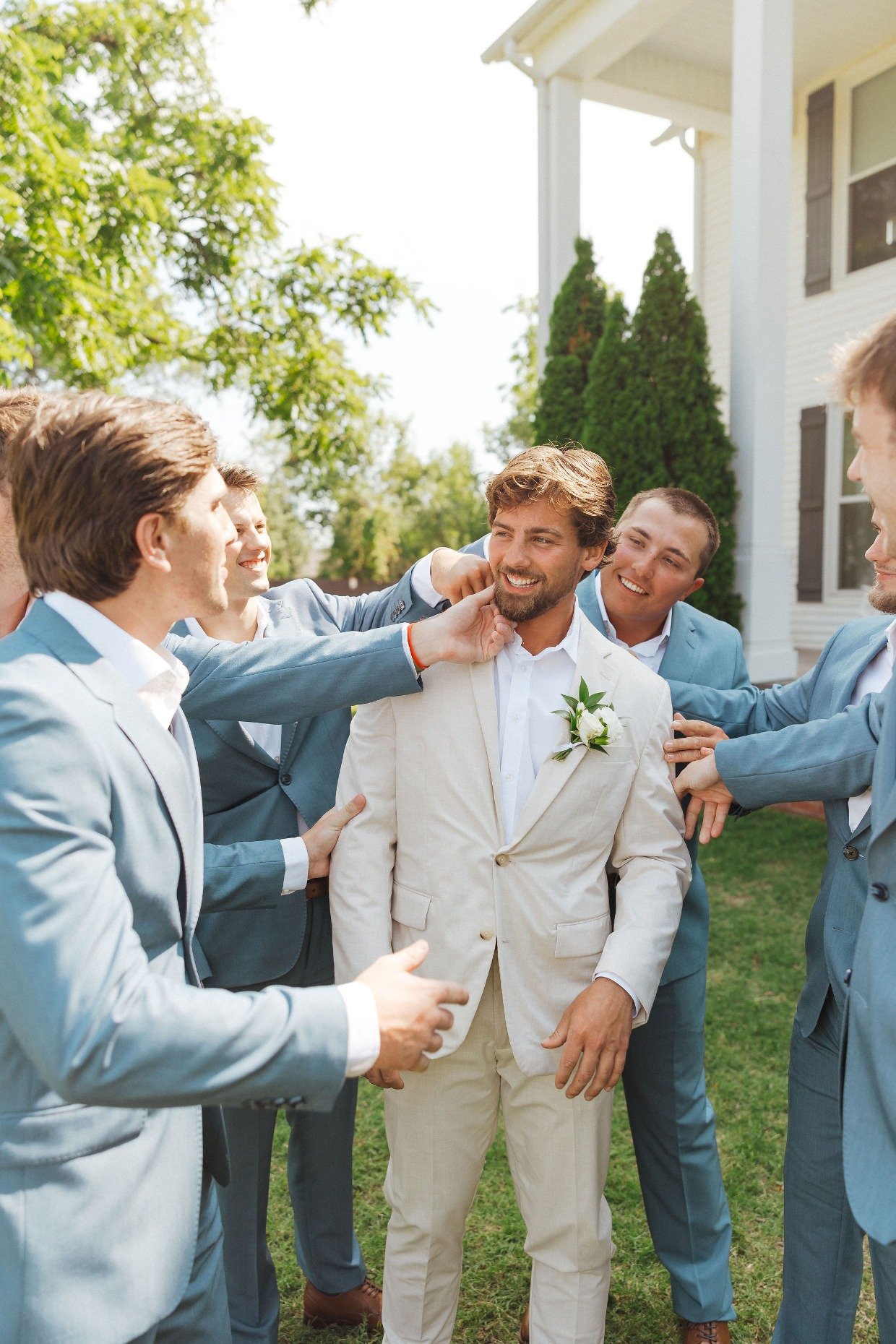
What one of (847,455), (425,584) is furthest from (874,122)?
(425,584)

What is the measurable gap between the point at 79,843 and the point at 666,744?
184cm

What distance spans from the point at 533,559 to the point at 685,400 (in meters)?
6.00

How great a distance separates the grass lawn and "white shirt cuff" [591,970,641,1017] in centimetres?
142

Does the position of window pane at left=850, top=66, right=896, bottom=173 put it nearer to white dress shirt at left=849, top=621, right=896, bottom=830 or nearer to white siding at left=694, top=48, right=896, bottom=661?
white siding at left=694, top=48, right=896, bottom=661

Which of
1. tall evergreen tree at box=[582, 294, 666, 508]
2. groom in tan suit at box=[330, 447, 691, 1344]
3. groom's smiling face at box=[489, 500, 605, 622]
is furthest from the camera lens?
tall evergreen tree at box=[582, 294, 666, 508]

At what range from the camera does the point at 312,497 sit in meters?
49.6

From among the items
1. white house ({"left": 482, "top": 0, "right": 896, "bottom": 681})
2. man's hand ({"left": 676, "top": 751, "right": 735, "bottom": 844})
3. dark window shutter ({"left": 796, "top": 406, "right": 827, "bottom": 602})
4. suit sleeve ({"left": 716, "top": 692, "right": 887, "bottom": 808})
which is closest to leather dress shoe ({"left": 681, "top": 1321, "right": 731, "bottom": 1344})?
man's hand ({"left": 676, "top": 751, "right": 735, "bottom": 844})

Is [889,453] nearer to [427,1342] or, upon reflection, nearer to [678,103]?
[427,1342]

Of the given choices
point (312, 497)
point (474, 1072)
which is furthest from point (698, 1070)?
point (312, 497)

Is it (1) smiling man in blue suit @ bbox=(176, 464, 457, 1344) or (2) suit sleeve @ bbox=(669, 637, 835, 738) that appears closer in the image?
(1) smiling man in blue suit @ bbox=(176, 464, 457, 1344)

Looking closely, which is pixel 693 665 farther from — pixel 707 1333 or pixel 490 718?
pixel 707 1333

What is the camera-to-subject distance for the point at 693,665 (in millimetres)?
3451

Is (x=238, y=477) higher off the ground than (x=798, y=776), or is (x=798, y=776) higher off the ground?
(x=238, y=477)

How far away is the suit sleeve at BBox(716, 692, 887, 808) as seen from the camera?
249cm
